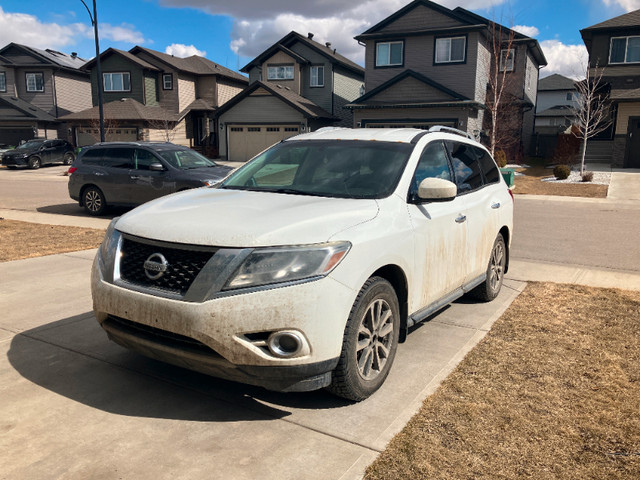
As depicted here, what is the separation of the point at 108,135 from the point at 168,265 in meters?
39.6

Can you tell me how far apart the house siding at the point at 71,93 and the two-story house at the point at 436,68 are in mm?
26835

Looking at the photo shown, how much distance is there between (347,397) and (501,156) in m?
24.8

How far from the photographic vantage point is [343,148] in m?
4.64

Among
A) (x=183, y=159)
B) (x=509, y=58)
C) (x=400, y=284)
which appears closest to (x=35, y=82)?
(x=509, y=58)

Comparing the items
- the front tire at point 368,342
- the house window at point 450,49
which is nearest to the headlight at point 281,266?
the front tire at point 368,342

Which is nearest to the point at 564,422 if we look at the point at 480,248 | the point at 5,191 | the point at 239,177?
the point at 480,248

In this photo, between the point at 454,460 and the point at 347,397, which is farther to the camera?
the point at 347,397

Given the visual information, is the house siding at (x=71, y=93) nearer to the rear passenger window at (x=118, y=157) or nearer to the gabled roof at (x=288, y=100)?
the gabled roof at (x=288, y=100)

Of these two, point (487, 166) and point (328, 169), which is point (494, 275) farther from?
point (328, 169)

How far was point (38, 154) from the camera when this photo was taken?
31.8 meters

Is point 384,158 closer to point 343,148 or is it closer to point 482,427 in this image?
point 343,148

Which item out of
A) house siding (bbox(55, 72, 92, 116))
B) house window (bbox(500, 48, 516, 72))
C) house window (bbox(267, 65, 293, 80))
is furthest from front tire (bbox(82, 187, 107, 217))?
house siding (bbox(55, 72, 92, 116))

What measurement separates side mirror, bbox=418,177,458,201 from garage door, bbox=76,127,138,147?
3785 cm

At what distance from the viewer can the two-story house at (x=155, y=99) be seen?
125 feet
